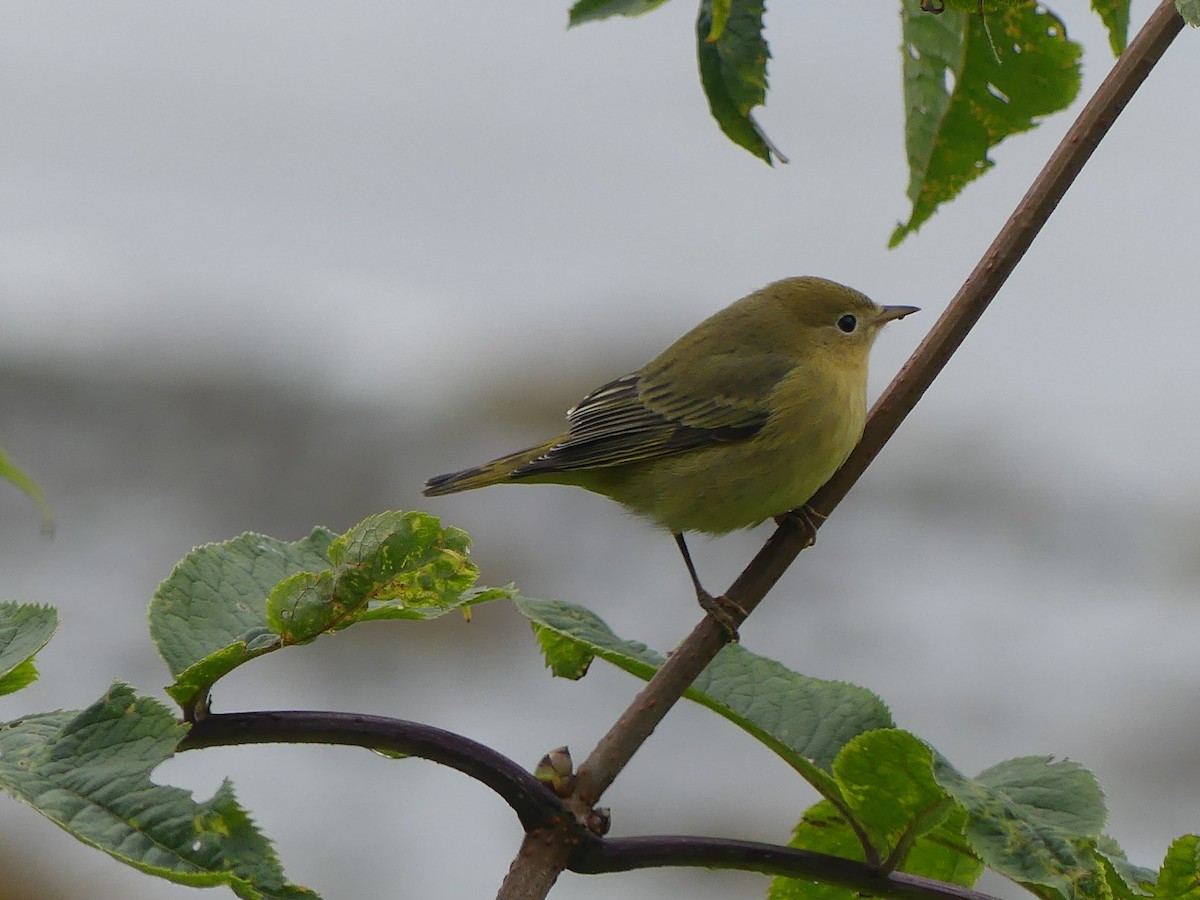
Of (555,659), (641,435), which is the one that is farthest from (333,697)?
(555,659)

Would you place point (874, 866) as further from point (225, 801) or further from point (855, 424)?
point (855, 424)

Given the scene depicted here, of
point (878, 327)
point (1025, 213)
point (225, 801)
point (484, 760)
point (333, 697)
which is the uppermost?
point (878, 327)

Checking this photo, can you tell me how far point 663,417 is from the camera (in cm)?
315

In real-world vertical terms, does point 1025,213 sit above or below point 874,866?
above

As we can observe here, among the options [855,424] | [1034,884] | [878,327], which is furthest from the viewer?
[878,327]

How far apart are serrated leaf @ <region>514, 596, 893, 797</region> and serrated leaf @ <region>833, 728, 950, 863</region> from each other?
0.19 feet

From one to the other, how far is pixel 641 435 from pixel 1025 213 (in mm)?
1803

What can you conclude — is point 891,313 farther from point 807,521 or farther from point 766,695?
point 766,695

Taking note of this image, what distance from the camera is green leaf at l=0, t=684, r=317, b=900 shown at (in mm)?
978

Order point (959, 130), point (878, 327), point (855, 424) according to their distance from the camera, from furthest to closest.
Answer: point (878, 327) → point (855, 424) → point (959, 130)

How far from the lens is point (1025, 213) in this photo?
1.33 meters

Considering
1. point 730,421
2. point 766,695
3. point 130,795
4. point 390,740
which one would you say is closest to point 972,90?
point 766,695

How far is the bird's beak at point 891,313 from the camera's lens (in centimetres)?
316

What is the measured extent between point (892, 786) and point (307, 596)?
1.69 ft
